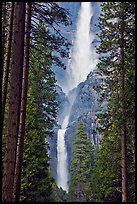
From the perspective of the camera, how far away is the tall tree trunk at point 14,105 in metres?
7.07

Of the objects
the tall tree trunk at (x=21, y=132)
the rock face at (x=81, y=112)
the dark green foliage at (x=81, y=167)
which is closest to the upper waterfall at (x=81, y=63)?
the rock face at (x=81, y=112)

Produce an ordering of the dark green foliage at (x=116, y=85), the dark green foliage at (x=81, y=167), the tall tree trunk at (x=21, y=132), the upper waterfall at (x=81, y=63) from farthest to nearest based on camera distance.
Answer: the upper waterfall at (x=81, y=63) → the dark green foliage at (x=81, y=167) → the dark green foliage at (x=116, y=85) → the tall tree trunk at (x=21, y=132)

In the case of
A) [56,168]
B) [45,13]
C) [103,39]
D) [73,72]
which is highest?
[73,72]

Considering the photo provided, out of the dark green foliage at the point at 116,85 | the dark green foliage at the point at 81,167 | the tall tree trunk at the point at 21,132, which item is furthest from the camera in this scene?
the dark green foliage at the point at 81,167

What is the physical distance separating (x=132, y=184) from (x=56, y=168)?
73.5 m

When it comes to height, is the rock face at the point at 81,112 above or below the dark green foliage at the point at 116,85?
above

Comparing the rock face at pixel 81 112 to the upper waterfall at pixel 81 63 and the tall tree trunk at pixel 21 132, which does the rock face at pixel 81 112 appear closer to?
the upper waterfall at pixel 81 63

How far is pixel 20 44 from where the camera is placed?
7.59 metres

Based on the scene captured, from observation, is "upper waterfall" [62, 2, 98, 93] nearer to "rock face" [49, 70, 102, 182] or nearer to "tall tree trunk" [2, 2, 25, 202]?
"rock face" [49, 70, 102, 182]

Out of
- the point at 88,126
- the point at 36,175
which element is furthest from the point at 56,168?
the point at 36,175

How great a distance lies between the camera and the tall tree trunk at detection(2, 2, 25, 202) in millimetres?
7070

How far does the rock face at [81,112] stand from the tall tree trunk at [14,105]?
47.0 metres

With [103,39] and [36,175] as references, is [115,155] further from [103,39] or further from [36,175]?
[103,39]

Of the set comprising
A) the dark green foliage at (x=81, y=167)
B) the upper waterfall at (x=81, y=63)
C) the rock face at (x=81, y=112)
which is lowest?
the dark green foliage at (x=81, y=167)
